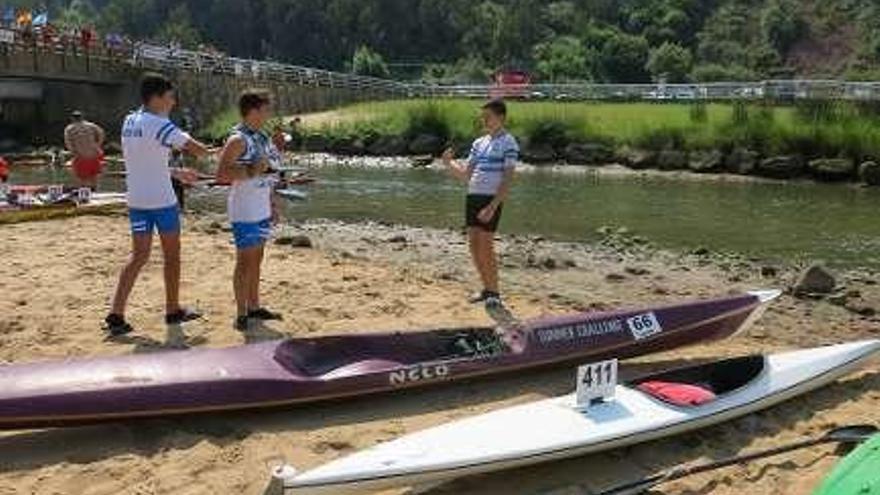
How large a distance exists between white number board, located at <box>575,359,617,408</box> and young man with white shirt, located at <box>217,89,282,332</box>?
3106mm

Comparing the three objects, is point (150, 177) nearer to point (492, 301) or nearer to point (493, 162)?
point (493, 162)

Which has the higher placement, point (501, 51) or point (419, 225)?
point (501, 51)

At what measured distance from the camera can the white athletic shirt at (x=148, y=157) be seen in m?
7.91

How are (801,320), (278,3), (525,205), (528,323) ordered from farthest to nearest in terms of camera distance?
(278,3) → (525,205) → (801,320) → (528,323)

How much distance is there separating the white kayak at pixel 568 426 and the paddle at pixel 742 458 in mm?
362

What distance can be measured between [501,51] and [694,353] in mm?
83095

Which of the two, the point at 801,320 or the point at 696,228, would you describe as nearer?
the point at 801,320

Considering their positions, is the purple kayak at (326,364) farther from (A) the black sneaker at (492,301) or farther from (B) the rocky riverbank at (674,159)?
(B) the rocky riverbank at (674,159)

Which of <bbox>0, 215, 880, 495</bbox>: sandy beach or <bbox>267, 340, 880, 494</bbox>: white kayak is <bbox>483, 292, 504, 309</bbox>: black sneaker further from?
<bbox>267, 340, 880, 494</bbox>: white kayak

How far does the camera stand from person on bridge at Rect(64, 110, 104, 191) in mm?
16438

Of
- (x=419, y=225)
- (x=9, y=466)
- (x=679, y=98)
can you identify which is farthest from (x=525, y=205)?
(x=679, y=98)

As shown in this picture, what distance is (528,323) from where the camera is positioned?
7.59 m

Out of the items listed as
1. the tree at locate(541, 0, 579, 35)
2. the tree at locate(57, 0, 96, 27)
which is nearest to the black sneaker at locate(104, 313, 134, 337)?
the tree at locate(541, 0, 579, 35)

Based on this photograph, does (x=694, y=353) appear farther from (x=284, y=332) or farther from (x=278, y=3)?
(x=278, y=3)
